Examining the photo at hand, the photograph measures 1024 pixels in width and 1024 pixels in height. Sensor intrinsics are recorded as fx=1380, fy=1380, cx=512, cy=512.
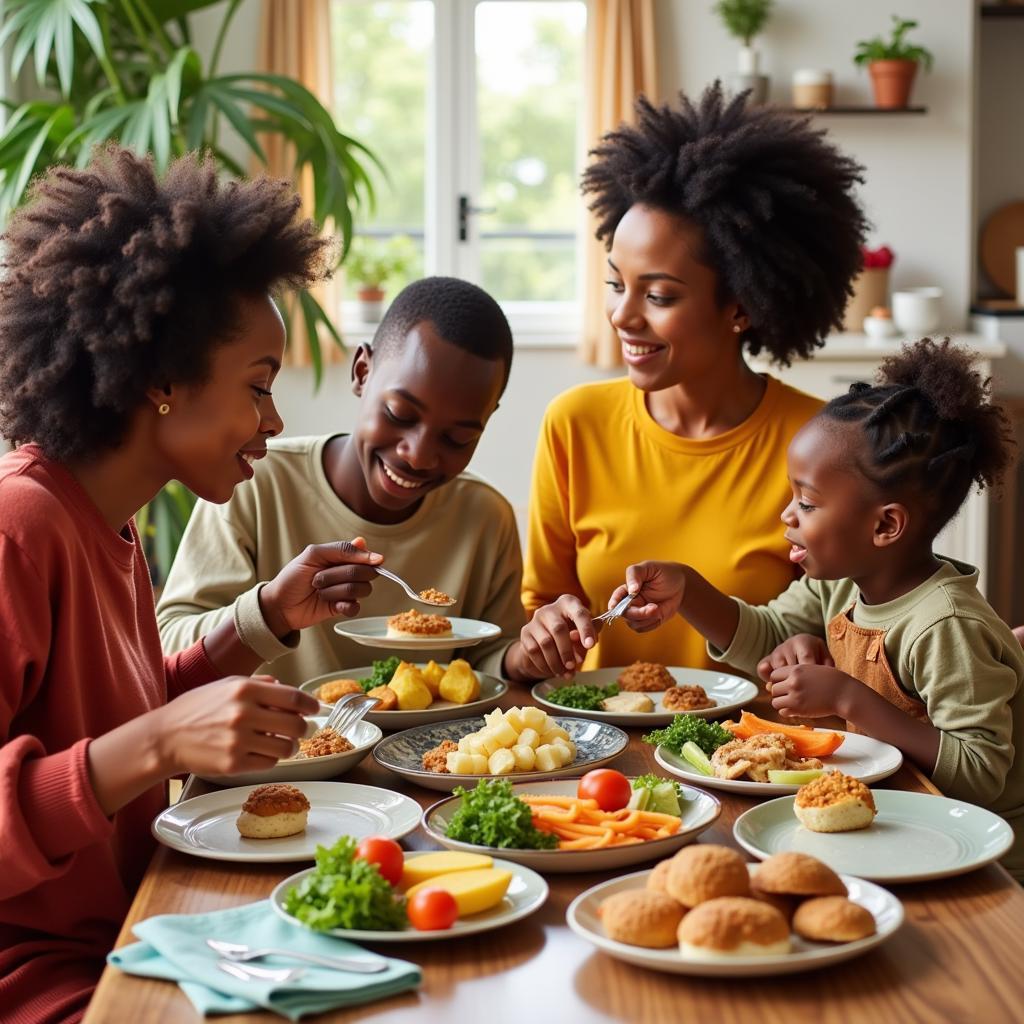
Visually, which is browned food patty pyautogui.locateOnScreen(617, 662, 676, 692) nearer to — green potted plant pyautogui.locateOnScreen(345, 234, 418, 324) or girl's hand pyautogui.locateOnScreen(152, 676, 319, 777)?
girl's hand pyautogui.locateOnScreen(152, 676, 319, 777)

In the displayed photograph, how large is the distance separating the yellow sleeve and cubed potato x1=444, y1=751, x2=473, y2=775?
92 cm

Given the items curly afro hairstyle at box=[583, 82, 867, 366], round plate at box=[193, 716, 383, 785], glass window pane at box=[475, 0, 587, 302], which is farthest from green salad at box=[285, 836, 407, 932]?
glass window pane at box=[475, 0, 587, 302]

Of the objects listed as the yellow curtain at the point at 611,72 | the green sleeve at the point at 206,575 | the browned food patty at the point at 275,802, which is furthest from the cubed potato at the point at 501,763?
the yellow curtain at the point at 611,72

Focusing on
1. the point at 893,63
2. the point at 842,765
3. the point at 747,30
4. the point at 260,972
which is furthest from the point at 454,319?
the point at 893,63

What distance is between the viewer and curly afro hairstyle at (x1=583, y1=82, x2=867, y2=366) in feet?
7.49

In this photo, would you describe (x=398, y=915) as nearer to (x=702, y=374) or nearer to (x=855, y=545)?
(x=855, y=545)

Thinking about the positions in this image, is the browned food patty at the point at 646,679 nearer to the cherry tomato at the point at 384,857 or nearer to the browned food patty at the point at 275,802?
the browned food patty at the point at 275,802

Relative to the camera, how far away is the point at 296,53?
510 cm

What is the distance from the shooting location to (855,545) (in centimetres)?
181

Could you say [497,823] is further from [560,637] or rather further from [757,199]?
[757,199]

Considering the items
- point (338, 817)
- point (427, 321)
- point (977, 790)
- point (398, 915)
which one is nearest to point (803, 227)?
point (427, 321)

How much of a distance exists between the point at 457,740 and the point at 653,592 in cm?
43

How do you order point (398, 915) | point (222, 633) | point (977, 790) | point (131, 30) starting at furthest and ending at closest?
point (131, 30), point (222, 633), point (977, 790), point (398, 915)

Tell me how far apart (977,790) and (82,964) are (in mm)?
1007
